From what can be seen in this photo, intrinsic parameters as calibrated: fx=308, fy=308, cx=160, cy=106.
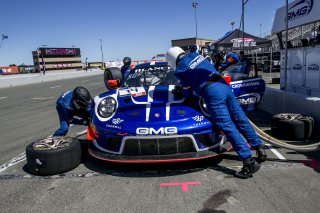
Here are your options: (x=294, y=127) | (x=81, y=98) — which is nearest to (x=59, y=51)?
(x=81, y=98)

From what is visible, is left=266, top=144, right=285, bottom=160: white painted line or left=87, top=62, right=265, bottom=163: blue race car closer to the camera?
left=87, top=62, right=265, bottom=163: blue race car

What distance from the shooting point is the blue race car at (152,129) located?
3771 millimetres

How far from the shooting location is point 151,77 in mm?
5758

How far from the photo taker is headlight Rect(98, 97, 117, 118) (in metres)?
4.28

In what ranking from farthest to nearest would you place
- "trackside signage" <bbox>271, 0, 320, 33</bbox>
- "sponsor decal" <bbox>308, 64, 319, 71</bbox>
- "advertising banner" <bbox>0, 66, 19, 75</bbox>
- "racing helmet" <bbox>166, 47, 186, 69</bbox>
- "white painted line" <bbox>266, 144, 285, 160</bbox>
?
1. "advertising banner" <bbox>0, 66, 19, 75</bbox>
2. "trackside signage" <bbox>271, 0, 320, 33</bbox>
3. "sponsor decal" <bbox>308, 64, 319, 71</bbox>
4. "white painted line" <bbox>266, 144, 285, 160</bbox>
5. "racing helmet" <bbox>166, 47, 186, 69</bbox>

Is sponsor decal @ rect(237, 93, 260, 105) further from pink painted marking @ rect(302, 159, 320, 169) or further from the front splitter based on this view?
the front splitter

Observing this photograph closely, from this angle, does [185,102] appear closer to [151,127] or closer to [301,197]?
[151,127]

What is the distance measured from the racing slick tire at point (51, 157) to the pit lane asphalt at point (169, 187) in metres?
0.11

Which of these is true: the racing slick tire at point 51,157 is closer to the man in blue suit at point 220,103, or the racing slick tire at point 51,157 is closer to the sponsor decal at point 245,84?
the man in blue suit at point 220,103

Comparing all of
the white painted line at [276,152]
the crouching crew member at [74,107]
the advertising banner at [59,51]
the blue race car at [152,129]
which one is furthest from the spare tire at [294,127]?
the advertising banner at [59,51]

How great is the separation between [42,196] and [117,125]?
1.19m

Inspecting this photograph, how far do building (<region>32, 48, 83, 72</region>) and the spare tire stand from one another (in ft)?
390

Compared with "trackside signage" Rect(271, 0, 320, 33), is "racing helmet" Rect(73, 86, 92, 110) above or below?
below

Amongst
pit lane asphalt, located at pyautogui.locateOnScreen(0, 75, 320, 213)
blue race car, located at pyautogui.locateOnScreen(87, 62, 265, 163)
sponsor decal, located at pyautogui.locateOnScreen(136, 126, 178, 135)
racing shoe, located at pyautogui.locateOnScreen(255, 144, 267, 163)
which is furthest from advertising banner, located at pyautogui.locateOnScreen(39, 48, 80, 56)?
racing shoe, located at pyautogui.locateOnScreen(255, 144, 267, 163)
